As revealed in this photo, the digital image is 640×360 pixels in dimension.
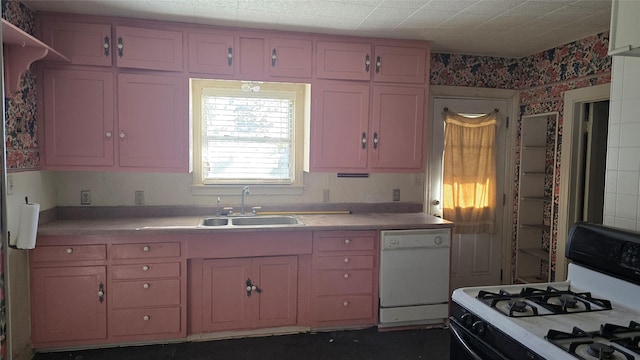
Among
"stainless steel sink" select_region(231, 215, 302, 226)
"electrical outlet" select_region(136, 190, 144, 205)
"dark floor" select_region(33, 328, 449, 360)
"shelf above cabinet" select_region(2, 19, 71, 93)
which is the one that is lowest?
"dark floor" select_region(33, 328, 449, 360)

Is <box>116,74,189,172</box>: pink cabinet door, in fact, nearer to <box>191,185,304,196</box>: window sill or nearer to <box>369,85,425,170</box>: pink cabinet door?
<box>191,185,304,196</box>: window sill

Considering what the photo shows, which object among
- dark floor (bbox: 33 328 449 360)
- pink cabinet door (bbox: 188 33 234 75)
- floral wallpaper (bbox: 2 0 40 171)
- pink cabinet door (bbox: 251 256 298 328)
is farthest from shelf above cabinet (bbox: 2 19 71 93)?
pink cabinet door (bbox: 251 256 298 328)

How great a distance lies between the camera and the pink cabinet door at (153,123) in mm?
3023

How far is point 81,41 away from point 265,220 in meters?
1.86

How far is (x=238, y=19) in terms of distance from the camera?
299 cm

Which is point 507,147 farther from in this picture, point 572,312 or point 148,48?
point 148,48

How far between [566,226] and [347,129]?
202 centimetres

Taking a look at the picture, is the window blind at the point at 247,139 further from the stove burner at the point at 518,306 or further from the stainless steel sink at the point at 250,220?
the stove burner at the point at 518,306

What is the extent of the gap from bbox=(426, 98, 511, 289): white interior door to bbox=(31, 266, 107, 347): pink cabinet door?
2.81 metres

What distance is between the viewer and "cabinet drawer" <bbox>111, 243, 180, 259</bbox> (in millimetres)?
2822

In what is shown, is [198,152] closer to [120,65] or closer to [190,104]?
[190,104]

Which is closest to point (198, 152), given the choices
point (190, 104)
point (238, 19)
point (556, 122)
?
point (190, 104)

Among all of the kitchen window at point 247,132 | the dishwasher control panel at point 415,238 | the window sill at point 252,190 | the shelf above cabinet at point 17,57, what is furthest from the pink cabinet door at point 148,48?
the dishwasher control panel at point 415,238

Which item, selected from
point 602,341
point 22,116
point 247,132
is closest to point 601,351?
point 602,341
